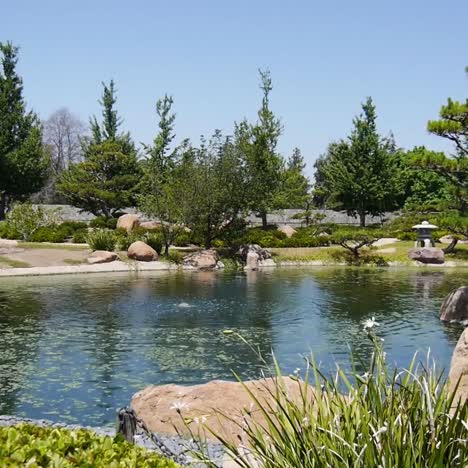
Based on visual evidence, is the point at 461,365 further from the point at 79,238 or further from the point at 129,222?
the point at 129,222

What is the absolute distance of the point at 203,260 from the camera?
3641 cm

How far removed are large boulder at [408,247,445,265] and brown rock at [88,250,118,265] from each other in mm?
16989

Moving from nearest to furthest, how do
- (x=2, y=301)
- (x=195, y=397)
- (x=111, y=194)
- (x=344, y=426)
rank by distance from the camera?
(x=344, y=426), (x=195, y=397), (x=2, y=301), (x=111, y=194)

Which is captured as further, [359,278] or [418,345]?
[359,278]

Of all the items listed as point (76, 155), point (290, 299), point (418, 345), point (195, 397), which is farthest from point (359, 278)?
point (76, 155)

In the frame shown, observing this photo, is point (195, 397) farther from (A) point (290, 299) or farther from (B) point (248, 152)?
(B) point (248, 152)

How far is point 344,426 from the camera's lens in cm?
416

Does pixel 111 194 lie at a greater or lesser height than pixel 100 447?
greater

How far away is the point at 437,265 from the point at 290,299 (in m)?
16.4

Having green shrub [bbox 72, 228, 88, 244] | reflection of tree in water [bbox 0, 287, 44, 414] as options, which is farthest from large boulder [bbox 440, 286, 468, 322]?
green shrub [bbox 72, 228, 88, 244]

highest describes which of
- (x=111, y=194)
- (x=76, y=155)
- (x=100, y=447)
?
(x=76, y=155)

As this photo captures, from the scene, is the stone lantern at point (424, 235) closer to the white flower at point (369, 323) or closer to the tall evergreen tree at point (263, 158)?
the tall evergreen tree at point (263, 158)

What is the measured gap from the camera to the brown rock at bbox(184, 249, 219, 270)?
36.2m

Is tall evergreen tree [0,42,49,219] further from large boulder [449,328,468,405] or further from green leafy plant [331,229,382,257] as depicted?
large boulder [449,328,468,405]
